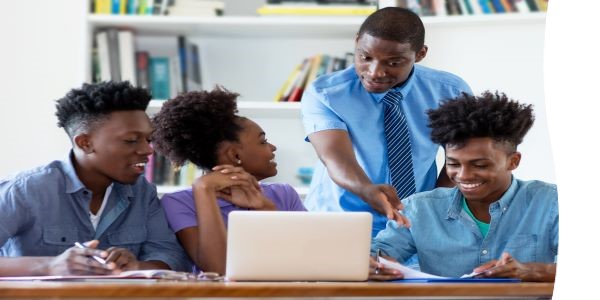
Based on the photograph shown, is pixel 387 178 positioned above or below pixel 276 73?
below

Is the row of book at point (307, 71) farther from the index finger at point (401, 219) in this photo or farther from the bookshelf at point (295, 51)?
the index finger at point (401, 219)

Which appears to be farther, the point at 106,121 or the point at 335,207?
the point at 335,207

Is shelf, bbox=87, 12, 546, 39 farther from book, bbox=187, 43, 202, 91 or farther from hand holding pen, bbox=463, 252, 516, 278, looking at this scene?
hand holding pen, bbox=463, 252, 516, 278

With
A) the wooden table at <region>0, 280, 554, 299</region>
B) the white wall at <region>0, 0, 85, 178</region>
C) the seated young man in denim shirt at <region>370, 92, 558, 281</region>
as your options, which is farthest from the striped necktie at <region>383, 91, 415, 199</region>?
the white wall at <region>0, 0, 85, 178</region>

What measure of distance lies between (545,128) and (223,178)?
1690mm

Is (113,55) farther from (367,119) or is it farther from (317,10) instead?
(367,119)

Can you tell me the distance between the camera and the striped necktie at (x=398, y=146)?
2525 mm

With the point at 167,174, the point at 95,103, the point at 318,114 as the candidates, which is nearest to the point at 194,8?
the point at 167,174

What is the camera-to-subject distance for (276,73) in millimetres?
3678

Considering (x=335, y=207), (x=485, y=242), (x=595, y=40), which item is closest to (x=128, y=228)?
(x=335, y=207)

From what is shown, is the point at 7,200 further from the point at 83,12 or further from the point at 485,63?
the point at 485,63

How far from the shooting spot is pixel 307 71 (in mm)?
3551

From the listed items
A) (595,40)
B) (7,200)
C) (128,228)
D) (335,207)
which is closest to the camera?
(595,40)

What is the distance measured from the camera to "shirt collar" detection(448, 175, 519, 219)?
222 centimetres
